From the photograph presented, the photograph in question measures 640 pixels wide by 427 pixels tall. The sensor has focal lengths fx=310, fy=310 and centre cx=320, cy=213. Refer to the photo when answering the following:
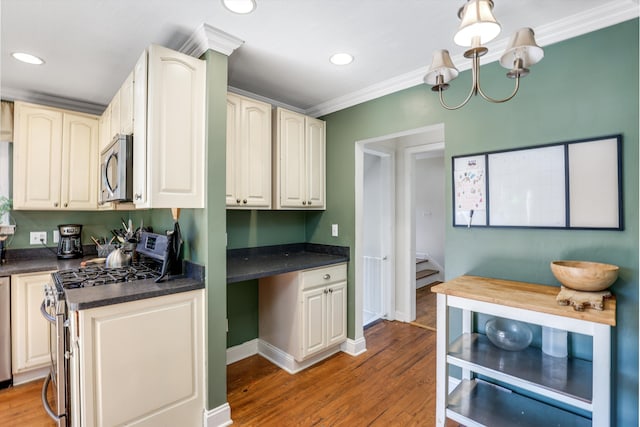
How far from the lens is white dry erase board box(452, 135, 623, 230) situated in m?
1.64

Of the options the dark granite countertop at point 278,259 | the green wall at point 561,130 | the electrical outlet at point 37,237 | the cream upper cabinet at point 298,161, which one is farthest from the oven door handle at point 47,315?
the green wall at point 561,130

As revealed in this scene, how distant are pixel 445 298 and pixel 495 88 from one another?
1.40 meters

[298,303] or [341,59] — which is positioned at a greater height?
[341,59]

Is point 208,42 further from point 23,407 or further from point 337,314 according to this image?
point 23,407

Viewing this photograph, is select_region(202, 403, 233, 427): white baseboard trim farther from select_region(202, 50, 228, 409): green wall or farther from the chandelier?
the chandelier

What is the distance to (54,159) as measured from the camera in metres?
2.71

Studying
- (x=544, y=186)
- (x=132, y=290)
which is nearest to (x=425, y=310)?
(x=544, y=186)

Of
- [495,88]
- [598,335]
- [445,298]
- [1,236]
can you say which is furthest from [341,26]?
[1,236]

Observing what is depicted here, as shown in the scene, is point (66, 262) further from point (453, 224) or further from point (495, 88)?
point (495, 88)

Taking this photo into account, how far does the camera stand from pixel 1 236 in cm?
265

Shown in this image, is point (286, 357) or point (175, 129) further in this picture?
point (286, 357)

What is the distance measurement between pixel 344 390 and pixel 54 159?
3.11 m

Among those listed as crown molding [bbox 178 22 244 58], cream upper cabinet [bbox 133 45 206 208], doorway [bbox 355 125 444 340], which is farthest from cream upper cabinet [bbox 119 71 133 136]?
doorway [bbox 355 125 444 340]

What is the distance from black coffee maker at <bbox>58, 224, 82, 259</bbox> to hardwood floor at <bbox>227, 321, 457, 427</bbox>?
5.89ft
